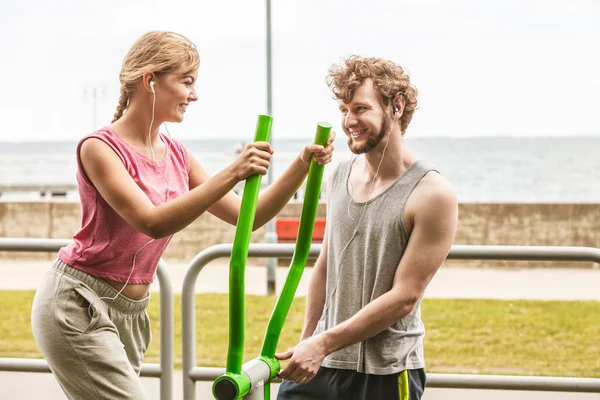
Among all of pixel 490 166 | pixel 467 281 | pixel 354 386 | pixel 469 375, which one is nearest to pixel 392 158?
pixel 354 386

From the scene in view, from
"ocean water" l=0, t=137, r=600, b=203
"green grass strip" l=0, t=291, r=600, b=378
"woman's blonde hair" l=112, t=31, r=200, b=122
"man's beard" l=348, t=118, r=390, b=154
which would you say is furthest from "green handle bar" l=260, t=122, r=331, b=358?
"ocean water" l=0, t=137, r=600, b=203

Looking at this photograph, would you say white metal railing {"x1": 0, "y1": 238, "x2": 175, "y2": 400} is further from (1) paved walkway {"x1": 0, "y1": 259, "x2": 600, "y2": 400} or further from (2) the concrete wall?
(2) the concrete wall

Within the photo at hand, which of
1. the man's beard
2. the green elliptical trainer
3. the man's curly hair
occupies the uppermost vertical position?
the man's curly hair

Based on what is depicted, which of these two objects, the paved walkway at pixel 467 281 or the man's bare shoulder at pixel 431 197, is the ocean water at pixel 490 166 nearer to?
the paved walkway at pixel 467 281

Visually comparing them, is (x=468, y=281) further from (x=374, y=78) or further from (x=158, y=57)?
(x=158, y=57)

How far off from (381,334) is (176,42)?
960 millimetres

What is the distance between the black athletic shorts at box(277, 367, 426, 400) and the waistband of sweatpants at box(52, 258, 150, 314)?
1.70 ft

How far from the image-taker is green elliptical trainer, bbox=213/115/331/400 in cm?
186

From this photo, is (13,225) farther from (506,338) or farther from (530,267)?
(506,338)

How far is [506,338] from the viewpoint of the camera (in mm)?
7637

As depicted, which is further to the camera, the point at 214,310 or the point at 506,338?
the point at 214,310

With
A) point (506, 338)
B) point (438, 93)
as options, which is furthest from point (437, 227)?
point (438, 93)

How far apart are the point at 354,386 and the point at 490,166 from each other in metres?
69.9

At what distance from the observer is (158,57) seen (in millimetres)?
2330
